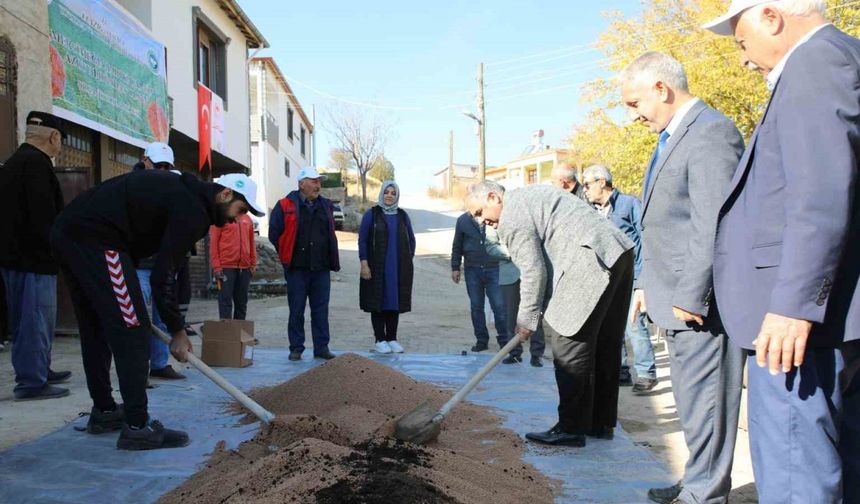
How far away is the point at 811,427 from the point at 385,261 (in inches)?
181

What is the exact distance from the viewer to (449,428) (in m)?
3.46

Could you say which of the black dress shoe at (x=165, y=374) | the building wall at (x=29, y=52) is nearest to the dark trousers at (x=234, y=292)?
the black dress shoe at (x=165, y=374)

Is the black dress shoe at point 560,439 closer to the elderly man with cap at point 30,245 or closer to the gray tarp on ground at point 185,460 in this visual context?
the gray tarp on ground at point 185,460

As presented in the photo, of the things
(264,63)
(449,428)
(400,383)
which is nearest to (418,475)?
(449,428)

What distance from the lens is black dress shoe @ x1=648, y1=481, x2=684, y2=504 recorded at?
250 cm

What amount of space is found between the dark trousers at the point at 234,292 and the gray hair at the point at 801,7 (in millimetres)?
5558

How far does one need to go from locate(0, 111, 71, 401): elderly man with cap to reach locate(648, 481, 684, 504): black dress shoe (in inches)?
143

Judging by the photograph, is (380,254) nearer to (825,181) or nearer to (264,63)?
(825,181)

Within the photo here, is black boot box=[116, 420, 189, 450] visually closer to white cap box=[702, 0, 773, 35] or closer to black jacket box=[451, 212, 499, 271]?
white cap box=[702, 0, 773, 35]

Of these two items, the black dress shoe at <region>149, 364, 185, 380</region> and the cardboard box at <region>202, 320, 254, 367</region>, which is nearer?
the black dress shoe at <region>149, 364, 185, 380</region>

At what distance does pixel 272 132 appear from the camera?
73.0 feet

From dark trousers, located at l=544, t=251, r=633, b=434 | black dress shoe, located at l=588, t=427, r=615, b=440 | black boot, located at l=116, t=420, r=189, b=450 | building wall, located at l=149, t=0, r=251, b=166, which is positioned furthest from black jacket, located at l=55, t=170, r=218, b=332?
building wall, located at l=149, t=0, r=251, b=166

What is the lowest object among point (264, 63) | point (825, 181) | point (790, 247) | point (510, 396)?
point (510, 396)

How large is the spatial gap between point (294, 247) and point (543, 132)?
4263cm
